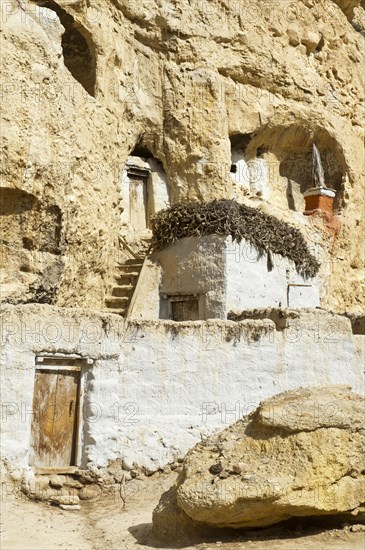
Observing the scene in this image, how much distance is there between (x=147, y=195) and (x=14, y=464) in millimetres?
11378

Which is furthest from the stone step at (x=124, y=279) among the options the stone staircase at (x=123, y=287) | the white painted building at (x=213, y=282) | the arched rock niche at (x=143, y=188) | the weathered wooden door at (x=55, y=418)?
the weathered wooden door at (x=55, y=418)

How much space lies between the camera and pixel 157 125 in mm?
17766

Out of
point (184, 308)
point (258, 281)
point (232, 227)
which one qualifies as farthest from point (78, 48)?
point (258, 281)

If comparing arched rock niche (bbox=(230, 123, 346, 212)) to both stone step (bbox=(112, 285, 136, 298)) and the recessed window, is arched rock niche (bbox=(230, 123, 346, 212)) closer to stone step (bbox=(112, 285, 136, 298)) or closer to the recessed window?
stone step (bbox=(112, 285, 136, 298))

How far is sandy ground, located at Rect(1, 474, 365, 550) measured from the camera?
618 centimetres

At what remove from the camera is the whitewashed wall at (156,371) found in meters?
8.02

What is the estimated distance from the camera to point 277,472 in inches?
245

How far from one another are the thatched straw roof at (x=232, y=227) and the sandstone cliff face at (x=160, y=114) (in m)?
1.60

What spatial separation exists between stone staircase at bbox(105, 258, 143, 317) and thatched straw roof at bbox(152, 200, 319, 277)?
42.9 inches

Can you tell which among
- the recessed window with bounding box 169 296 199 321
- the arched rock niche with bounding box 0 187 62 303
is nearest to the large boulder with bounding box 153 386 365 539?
the arched rock niche with bounding box 0 187 62 303

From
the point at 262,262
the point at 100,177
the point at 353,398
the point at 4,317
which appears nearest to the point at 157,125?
the point at 100,177

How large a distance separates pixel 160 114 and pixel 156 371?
10.5m

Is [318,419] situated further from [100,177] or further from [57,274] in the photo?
[100,177]

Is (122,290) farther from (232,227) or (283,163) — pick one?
(283,163)
